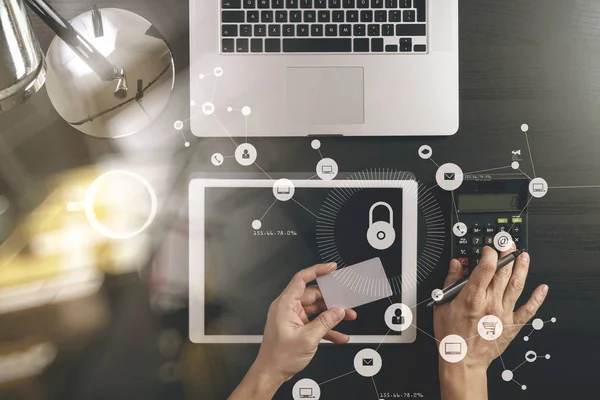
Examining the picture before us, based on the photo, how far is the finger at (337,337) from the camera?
0.80 metres

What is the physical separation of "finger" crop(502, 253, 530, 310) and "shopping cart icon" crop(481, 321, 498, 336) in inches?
1.4

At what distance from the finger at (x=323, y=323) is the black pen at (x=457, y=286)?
0.53ft

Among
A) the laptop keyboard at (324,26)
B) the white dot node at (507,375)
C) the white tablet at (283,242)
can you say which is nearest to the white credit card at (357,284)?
the white tablet at (283,242)

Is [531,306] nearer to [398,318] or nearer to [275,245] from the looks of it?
[398,318]

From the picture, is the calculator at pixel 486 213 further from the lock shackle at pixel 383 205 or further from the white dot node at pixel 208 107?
the white dot node at pixel 208 107

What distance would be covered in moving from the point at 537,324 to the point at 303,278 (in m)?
0.41

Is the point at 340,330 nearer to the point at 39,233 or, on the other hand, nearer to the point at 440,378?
the point at 440,378

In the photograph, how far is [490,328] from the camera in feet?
2.61

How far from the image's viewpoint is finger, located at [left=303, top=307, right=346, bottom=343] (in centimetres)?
76

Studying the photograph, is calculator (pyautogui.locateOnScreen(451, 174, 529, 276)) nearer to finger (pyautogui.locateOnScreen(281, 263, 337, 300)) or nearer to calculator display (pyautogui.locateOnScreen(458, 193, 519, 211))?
calculator display (pyautogui.locateOnScreen(458, 193, 519, 211))

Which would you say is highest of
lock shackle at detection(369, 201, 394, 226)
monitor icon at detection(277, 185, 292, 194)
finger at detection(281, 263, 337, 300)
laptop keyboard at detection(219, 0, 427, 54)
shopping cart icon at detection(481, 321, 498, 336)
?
laptop keyboard at detection(219, 0, 427, 54)

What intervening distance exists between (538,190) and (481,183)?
109 mm

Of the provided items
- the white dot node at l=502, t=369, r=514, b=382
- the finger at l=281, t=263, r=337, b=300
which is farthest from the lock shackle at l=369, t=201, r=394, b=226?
the white dot node at l=502, t=369, r=514, b=382

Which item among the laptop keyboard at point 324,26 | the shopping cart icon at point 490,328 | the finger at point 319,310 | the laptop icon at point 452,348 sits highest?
the laptop keyboard at point 324,26
